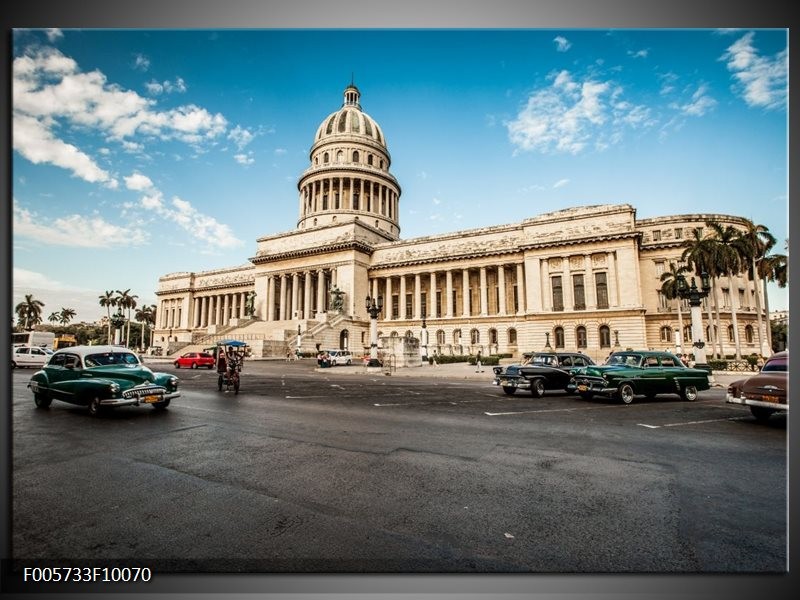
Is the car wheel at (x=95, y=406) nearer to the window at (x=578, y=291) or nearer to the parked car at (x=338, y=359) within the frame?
the parked car at (x=338, y=359)

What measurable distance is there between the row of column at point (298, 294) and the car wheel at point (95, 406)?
48908mm

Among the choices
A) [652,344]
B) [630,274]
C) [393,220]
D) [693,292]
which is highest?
[393,220]

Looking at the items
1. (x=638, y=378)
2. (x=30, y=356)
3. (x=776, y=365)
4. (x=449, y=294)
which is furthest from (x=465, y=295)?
(x=776, y=365)

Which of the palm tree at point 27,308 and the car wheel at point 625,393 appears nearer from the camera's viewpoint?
the palm tree at point 27,308

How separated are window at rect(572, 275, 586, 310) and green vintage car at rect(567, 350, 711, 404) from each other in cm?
3458

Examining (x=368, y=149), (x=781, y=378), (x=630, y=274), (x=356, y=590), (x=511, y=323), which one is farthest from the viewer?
(x=368, y=149)

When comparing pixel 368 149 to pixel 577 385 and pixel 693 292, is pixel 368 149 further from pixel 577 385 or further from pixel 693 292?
pixel 577 385

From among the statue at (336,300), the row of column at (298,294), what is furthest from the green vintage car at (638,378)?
the row of column at (298,294)

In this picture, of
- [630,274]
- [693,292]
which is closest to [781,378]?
[693,292]

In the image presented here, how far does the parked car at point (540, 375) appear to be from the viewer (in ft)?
50.9

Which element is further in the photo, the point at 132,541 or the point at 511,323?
the point at 511,323

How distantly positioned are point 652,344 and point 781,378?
4375 centimetres

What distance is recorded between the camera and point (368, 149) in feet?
256

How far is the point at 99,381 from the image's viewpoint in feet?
32.9
